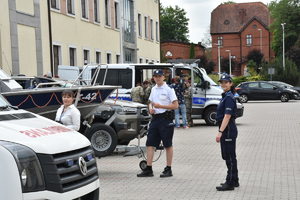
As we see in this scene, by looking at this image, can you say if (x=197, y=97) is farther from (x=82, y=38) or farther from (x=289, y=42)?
(x=289, y=42)

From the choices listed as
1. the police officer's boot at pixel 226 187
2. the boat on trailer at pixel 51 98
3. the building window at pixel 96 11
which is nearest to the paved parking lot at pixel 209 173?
the police officer's boot at pixel 226 187

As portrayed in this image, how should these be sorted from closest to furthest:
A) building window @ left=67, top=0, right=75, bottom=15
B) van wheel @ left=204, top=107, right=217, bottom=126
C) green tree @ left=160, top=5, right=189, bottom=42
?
van wheel @ left=204, top=107, right=217, bottom=126 < building window @ left=67, top=0, right=75, bottom=15 < green tree @ left=160, top=5, right=189, bottom=42

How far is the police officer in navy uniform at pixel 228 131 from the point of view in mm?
8836

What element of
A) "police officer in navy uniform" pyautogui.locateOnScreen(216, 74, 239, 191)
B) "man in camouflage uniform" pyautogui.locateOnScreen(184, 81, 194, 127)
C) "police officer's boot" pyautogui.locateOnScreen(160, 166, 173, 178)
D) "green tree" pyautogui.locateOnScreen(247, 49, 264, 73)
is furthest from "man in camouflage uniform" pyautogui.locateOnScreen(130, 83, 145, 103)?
"green tree" pyautogui.locateOnScreen(247, 49, 264, 73)

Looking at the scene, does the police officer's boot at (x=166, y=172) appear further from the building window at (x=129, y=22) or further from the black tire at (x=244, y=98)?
the black tire at (x=244, y=98)

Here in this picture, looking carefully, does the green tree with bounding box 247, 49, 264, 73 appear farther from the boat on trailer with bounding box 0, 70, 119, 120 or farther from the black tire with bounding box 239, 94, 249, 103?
the boat on trailer with bounding box 0, 70, 119, 120

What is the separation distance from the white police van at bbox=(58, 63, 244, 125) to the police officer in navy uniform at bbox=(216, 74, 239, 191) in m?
10.7

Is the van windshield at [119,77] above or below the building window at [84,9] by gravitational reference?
below

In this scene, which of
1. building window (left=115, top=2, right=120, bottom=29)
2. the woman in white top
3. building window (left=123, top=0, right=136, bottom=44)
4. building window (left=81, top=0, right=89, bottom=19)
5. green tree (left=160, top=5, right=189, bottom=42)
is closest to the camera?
the woman in white top

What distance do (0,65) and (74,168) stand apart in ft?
60.2

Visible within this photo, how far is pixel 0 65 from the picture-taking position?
22.8 meters

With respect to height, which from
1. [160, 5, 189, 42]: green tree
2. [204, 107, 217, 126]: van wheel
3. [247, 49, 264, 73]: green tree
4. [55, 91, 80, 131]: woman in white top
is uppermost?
[160, 5, 189, 42]: green tree

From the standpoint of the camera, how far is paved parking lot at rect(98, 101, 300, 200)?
28.6 feet

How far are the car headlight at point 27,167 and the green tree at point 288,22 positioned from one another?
94.2 metres
